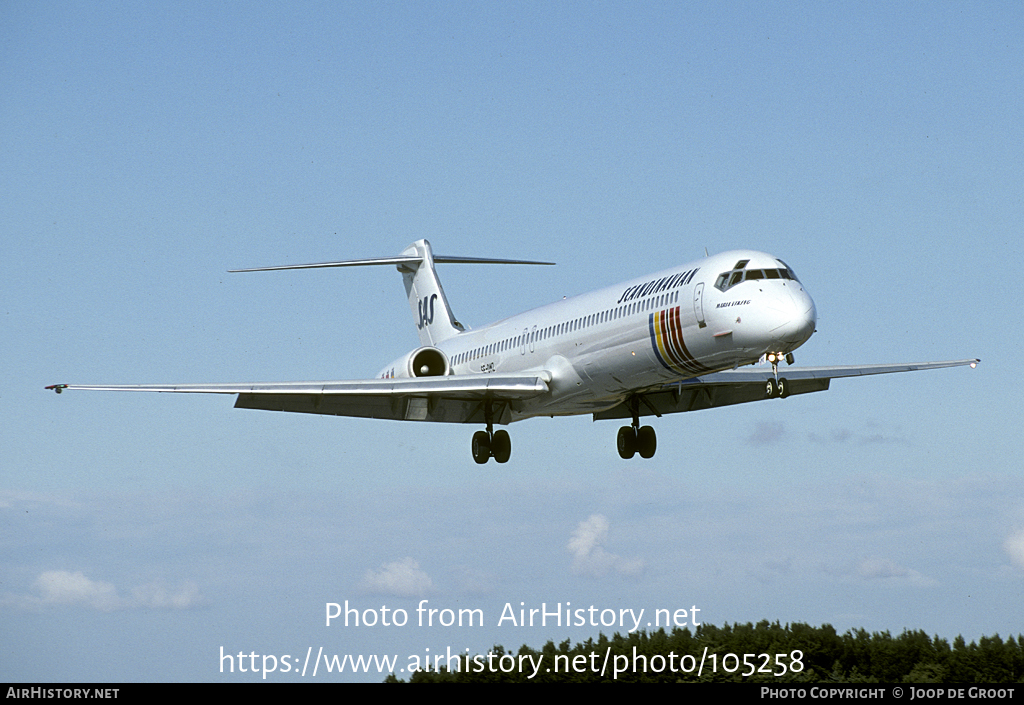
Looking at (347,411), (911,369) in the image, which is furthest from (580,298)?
(911,369)

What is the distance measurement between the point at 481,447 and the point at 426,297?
37.7 ft

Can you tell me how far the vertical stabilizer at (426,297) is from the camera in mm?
43594

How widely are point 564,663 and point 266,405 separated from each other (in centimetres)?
2676

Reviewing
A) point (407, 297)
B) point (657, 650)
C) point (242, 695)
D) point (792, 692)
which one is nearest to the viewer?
point (242, 695)

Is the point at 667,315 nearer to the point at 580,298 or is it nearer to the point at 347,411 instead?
the point at 580,298

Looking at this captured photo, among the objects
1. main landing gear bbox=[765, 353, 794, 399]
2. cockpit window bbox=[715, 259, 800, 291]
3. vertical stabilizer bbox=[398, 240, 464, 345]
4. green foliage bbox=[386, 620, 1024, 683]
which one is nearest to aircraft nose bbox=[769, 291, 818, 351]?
main landing gear bbox=[765, 353, 794, 399]

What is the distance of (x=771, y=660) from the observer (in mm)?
54438

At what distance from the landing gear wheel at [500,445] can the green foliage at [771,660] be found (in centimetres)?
1645

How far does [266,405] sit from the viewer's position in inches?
1262

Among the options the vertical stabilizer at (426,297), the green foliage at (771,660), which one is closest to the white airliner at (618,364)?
the vertical stabilizer at (426,297)

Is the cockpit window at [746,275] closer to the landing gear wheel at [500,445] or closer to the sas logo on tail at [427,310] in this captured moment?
the landing gear wheel at [500,445]

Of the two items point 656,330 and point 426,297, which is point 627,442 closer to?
point 656,330

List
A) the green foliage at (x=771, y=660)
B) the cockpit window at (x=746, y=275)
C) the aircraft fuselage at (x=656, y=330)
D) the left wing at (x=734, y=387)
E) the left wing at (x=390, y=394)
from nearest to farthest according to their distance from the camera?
the aircraft fuselage at (x=656, y=330)
the cockpit window at (x=746, y=275)
the left wing at (x=390, y=394)
the left wing at (x=734, y=387)
the green foliage at (x=771, y=660)

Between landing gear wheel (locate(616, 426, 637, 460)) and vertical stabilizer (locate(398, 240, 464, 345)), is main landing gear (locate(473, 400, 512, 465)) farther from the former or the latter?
vertical stabilizer (locate(398, 240, 464, 345))
